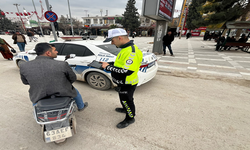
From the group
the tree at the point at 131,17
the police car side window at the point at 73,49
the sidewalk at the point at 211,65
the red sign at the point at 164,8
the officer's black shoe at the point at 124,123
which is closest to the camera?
the officer's black shoe at the point at 124,123

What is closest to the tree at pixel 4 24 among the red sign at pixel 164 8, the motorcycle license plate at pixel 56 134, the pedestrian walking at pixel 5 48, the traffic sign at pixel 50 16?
the pedestrian walking at pixel 5 48

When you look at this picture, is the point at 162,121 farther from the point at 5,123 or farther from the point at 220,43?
the point at 220,43

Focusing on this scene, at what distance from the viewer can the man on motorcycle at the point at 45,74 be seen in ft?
4.78

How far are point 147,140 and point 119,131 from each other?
514mm

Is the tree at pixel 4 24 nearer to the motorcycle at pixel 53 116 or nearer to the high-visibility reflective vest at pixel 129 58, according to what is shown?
the motorcycle at pixel 53 116

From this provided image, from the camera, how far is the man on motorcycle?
1.46 m

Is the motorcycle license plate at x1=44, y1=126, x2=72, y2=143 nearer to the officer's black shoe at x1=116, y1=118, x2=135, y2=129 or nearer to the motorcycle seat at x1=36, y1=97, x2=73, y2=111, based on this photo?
the motorcycle seat at x1=36, y1=97, x2=73, y2=111

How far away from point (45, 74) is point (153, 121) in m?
2.04

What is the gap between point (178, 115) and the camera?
2.44 metres

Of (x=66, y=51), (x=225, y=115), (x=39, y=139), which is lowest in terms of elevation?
(x=39, y=139)

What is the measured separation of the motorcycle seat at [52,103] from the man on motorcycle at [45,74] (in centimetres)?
6

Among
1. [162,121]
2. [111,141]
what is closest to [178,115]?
[162,121]

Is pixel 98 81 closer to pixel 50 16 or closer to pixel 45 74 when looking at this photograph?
pixel 45 74

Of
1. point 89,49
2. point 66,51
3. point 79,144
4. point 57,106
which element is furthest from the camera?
point 66,51
